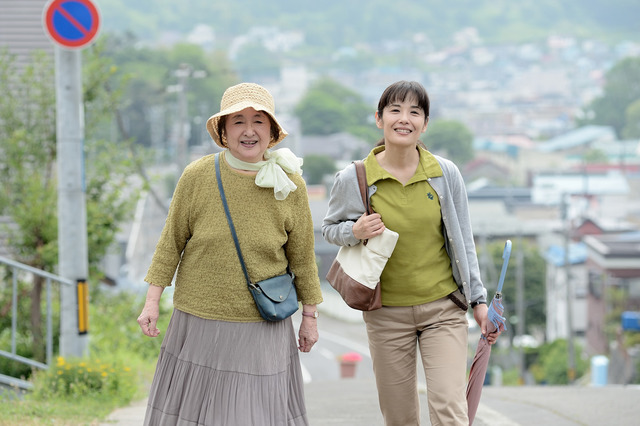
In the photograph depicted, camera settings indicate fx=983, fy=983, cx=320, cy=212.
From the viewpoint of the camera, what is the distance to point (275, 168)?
12.5ft

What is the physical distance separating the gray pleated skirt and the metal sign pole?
3.38 meters

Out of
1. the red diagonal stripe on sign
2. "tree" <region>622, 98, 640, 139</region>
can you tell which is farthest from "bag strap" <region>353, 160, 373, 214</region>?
"tree" <region>622, 98, 640, 139</region>

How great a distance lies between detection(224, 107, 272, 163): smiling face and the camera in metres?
3.86

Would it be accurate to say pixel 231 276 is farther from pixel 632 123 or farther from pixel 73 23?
pixel 632 123

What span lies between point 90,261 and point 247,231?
6.51 metres

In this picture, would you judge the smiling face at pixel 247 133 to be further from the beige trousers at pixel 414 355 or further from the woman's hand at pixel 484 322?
the woman's hand at pixel 484 322

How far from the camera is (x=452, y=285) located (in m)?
4.16

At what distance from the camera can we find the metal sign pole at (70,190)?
22.9 feet

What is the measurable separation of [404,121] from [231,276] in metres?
0.98

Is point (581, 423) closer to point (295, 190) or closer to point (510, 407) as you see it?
point (510, 407)

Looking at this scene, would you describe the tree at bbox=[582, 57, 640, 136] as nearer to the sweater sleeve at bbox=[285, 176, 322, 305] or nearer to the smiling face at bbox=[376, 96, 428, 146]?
the smiling face at bbox=[376, 96, 428, 146]

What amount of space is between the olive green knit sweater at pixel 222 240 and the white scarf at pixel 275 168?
0.12 feet

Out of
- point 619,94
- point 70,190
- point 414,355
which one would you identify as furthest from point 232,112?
point 619,94

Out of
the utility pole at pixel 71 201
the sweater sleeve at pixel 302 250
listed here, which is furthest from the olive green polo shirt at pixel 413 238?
the utility pole at pixel 71 201
